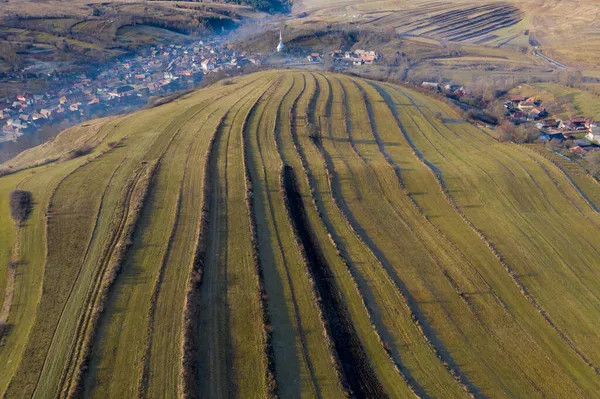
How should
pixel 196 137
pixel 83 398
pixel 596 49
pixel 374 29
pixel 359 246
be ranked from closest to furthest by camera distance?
pixel 83 398, pixel 359 246, pixel 196 137, pixel 596 49, pixel 374 29

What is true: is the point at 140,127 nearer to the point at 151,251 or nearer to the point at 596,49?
the point at 151,251

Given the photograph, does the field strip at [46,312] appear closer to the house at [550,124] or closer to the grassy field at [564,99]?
the house at [550,124]

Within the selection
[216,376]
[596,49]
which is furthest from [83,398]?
[596,49]

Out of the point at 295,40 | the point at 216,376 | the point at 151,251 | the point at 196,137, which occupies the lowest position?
the point at 216,376

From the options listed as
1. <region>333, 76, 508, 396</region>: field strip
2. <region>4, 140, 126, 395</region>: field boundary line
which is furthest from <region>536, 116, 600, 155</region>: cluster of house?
<region>4, 140, 126, 395</region>: field boundary line

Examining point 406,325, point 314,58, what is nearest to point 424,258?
point 406,325

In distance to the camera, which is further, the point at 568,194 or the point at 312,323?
the point at 568,194

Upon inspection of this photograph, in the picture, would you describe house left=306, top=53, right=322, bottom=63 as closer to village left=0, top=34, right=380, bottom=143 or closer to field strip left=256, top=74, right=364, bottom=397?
village left=0, top=34, right=380, bottom=143

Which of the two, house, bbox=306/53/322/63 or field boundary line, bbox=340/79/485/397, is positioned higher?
house, bbox=306/53/322/63
